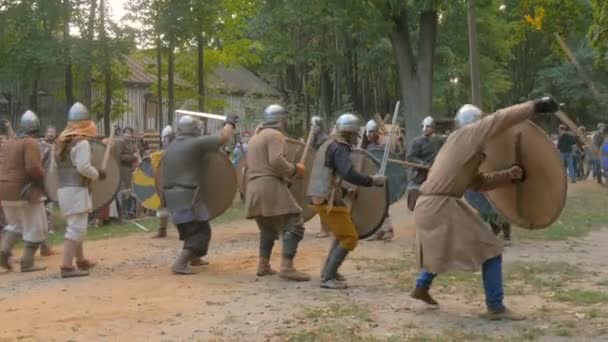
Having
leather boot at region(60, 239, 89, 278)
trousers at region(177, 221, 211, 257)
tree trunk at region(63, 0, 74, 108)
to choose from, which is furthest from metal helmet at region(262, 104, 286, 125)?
tree trunk at region(63, 0, 74, 108)

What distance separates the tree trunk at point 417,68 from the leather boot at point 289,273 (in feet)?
52.1

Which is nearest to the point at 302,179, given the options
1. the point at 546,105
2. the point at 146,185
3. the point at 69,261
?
the point at 69,261

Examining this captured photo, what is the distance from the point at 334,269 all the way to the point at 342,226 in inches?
18.1

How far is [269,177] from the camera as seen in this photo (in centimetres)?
998

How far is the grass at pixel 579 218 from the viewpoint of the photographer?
1463cm

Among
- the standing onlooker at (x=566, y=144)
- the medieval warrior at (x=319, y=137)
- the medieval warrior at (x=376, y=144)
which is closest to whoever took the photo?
the medieval warrior at (x=319, y=137)

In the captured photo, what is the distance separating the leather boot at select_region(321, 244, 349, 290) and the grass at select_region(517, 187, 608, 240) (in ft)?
18.4

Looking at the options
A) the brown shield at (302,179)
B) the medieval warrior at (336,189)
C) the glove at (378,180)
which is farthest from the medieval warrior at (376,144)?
the glove at (378,180)

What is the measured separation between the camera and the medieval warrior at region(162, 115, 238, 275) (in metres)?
10.4

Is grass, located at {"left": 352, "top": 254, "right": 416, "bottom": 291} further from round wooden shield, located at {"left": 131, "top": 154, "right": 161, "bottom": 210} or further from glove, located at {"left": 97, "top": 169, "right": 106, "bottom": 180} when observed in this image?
round wooden shield, located at {"left": 131, "top": 154, "right": 161, "bottom": 210}

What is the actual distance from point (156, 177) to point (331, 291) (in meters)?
5.50

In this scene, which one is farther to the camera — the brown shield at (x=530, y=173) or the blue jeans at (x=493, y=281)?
the brown shield at (x=530, y=173)

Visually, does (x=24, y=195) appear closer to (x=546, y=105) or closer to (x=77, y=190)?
(x=77, y=190)

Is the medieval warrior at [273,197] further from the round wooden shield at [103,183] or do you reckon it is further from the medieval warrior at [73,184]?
the round wooden shield at [103,183]
